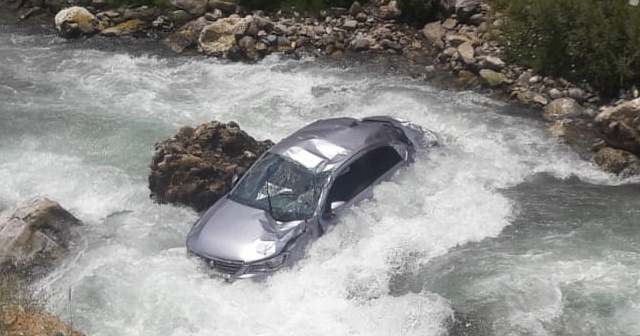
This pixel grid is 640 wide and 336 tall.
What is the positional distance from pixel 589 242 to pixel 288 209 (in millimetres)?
4393

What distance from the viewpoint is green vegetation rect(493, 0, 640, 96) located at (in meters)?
15.9

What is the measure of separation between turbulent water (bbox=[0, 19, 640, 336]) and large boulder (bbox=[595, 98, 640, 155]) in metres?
0.69

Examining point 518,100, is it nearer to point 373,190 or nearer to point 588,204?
point 588,204

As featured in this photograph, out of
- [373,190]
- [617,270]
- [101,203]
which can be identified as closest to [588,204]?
[617,270]

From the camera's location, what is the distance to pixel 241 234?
1048 centimetres

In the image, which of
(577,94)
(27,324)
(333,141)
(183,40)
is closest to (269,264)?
(333,141)

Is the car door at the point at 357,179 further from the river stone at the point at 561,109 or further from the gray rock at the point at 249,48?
the gray rock at the point at 249,48

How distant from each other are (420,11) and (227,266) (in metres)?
12.1

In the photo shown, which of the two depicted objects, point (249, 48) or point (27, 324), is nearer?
point (27, 324)

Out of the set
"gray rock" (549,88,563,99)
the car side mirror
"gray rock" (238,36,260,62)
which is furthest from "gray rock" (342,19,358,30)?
the car side mirror

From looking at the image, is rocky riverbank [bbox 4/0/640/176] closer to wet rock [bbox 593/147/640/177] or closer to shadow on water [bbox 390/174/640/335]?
wet rock [bbox 593/147/640/177]

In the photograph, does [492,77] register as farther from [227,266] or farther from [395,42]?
[227,266]

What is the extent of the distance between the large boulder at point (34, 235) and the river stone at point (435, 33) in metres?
10.4

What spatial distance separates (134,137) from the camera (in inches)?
636
